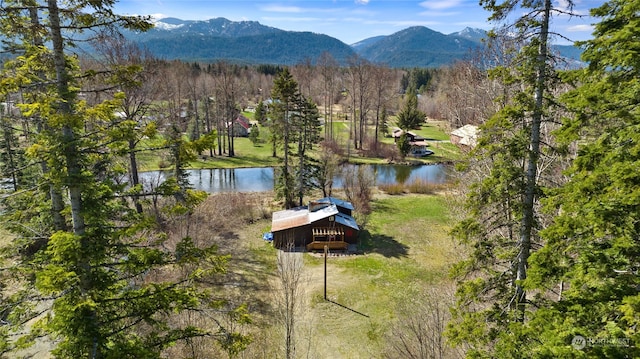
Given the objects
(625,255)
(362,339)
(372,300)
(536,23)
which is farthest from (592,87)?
(372,300)

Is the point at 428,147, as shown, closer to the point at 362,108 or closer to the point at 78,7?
the point at 362,108

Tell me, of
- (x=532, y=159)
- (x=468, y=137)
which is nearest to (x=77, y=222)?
(x=532, y=159)

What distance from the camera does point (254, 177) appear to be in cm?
4106

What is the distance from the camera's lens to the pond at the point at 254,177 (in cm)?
3678

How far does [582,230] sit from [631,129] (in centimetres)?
184

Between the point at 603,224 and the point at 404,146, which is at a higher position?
the point at 603,224

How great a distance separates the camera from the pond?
121 ft

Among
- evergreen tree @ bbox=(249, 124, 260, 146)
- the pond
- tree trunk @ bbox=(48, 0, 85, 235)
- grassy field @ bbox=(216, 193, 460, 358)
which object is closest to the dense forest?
tree trunk @ bbox=(48, 0, 85, 235)

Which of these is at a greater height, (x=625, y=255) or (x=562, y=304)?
(x=625, y=255)

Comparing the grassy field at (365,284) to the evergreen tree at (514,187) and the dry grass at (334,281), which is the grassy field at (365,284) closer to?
the dry grass at (334,281)

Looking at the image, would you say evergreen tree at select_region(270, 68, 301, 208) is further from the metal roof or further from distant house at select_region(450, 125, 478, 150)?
distant house at select_region(450, 125, 478, 150)

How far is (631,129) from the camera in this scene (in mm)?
5656

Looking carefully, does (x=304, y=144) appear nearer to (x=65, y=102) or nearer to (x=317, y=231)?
(x=317, y=231)

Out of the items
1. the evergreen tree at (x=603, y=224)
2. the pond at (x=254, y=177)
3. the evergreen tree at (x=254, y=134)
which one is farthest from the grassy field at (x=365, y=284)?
the evergreen tree at (x=254, y=134)
